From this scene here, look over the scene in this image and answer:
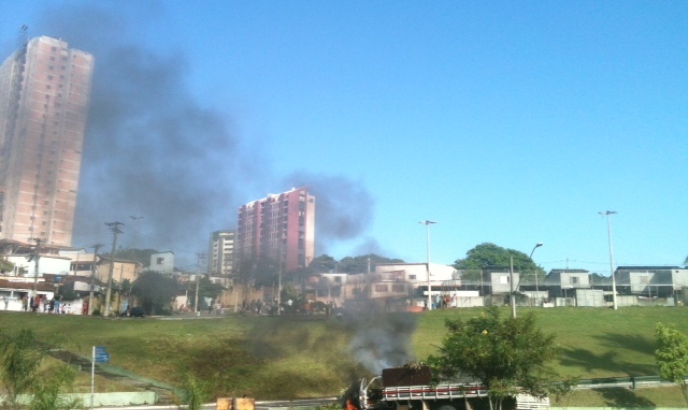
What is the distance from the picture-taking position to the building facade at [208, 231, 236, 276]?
59.3m

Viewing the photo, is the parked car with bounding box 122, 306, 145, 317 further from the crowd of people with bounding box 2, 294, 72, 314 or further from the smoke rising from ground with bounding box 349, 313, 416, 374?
the smoke rising from ground with bounding box 349, 313, 416, 374

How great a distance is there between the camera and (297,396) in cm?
4128

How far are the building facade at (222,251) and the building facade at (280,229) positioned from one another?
46.6 inches

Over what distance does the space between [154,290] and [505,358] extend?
58.9 metres

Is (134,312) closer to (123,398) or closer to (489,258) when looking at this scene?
(123,398)

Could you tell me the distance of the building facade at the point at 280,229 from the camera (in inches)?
2178

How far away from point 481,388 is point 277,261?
1179 inches

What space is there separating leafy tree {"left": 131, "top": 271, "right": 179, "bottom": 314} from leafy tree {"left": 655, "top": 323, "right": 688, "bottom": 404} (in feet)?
185

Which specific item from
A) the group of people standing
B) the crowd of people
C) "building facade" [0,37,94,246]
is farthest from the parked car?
"building facade" [0,37,94,246]

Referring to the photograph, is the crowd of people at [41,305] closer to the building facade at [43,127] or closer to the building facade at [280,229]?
the building facade at [43,127]

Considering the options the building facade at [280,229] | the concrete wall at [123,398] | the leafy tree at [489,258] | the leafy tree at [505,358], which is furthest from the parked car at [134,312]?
the leafy tree at [489,258]

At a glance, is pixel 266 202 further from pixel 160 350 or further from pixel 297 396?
pixel 297 396

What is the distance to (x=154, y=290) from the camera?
252 feet

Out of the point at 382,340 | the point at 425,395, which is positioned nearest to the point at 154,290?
the point at 382,340
